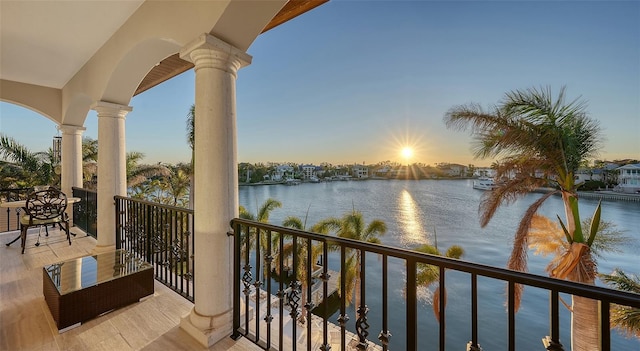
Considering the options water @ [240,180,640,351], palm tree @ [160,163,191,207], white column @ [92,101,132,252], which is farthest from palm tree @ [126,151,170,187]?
white column @ [92,101,132,252]

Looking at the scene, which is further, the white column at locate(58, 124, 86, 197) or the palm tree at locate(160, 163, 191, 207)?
the palm tree at locate(160, 163, 191, 207)

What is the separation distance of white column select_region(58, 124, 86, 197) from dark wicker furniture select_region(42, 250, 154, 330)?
3899mm

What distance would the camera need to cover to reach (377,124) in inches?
1276

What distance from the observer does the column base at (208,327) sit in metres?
2.00

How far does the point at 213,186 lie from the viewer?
6.70 feet

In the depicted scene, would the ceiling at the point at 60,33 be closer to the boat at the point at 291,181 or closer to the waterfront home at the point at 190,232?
the waterfront home at the point at 190,232

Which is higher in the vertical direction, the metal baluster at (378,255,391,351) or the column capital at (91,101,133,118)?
the column capital at (91,101,133,118)

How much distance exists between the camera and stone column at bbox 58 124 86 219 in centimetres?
535

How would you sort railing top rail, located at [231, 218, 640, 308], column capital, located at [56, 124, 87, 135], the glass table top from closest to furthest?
railing top rail, located at [231, 218, 640, 308]
the glass table top
column capital, located at [56, 124, 87, 135]

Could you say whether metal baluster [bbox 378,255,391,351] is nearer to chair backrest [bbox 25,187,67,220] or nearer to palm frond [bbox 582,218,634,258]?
chair backrest [bbox 25,187,67,220]

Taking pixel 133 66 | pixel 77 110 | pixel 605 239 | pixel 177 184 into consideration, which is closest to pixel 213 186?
pixel 133 66

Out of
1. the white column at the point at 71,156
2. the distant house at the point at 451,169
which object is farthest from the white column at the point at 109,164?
the distant house at the point at 451,169

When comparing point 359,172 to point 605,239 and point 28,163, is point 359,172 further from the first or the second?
point 28,163

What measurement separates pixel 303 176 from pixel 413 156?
861 inches
